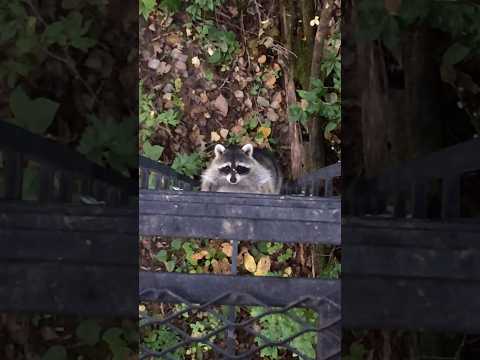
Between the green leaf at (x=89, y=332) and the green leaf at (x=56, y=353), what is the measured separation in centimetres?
1

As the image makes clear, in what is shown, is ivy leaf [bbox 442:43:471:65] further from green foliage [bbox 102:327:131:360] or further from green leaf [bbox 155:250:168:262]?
green leaf [bbox 155:250:168:262]

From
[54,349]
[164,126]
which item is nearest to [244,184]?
[164,126]

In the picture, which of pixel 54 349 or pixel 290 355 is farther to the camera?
pixel 290 355

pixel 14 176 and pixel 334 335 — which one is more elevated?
pixel 14 176

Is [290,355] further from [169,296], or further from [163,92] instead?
[163,92]

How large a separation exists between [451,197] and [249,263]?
0.53m

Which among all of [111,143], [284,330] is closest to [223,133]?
[284,330]

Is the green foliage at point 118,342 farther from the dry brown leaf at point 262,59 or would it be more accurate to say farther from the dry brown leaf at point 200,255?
the dry brown leaf at point 262,59

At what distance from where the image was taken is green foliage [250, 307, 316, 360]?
697 mm

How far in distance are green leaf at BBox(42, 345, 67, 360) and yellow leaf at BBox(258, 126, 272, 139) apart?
1.94 ft

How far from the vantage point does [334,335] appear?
A: 617mm

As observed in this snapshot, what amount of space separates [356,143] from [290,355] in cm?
57

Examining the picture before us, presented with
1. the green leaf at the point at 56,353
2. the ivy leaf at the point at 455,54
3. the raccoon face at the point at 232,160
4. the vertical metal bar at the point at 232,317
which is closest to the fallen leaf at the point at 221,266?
the vertical metal bar at the point at 232,317

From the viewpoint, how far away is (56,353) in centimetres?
38
